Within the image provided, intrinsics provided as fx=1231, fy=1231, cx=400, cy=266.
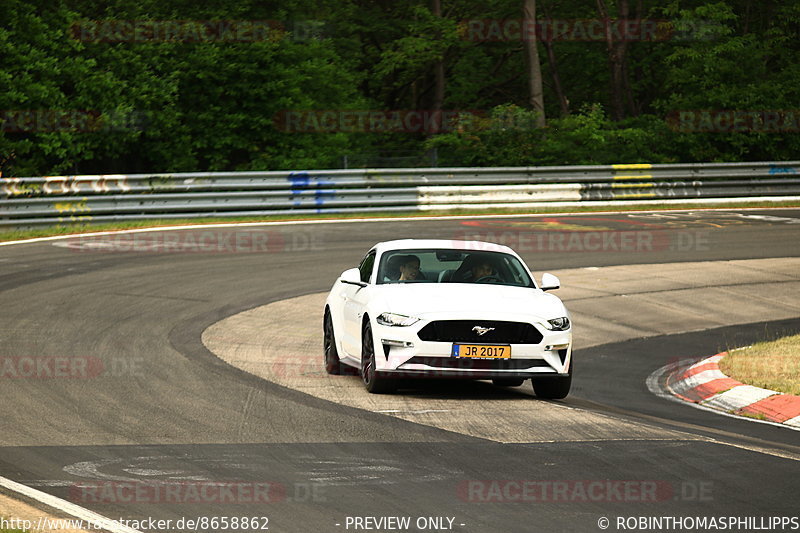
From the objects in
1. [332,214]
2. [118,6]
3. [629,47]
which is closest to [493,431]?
[332,214]

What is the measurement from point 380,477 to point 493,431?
1921 mm

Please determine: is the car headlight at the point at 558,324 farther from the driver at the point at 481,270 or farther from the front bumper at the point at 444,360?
the driver at the point at 481,270

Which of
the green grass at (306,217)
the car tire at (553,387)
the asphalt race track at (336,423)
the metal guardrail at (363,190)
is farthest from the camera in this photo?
the metal guardrail at (363,190)

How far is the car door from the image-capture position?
38.9 feet

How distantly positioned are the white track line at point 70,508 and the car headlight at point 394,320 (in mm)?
4281

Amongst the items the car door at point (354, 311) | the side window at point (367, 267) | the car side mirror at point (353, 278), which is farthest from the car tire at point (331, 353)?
the car side mirror at point (353, 278)

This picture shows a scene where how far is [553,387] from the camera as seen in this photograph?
11375 mm

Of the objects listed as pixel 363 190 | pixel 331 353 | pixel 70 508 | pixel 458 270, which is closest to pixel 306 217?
pixel 363 190

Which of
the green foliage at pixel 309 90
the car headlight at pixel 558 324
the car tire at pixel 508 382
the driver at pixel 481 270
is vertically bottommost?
the car tire at pixel 508 382

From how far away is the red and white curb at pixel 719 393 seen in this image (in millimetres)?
10805

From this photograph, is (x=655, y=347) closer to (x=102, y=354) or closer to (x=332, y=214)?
(x=102, y=354)

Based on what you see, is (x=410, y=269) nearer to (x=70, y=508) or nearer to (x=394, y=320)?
(x=394, y=320)

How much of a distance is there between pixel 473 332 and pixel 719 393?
2645mm

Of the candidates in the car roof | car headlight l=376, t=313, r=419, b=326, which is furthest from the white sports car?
the car roof
